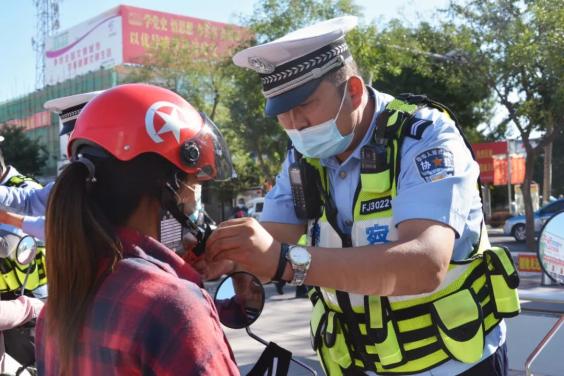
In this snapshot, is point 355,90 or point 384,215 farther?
point 355,90

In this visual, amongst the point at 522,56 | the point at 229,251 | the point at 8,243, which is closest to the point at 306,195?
the point at 229,251

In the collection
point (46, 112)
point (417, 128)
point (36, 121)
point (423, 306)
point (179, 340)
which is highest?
point (46, 112)

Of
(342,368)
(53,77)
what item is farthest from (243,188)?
(342,368)

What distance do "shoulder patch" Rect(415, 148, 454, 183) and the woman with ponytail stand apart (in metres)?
0.60

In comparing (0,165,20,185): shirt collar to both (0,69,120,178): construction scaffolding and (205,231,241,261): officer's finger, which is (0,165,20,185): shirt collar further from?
(0,69,120,178): construction scaffolding

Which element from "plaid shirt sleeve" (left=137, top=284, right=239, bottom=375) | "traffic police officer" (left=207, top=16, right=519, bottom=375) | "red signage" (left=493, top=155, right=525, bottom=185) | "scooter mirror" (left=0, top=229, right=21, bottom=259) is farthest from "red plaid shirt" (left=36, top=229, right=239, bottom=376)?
"red signage" (left=493, top=155, right=525, bottom=185)

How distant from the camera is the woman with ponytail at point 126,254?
1.24 metres

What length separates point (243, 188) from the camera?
1544 inches

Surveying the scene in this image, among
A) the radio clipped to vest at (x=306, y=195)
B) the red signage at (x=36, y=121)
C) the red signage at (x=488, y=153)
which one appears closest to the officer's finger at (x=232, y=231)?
the radio clipped to vest at (x=306, y=195)

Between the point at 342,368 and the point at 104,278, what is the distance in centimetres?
112

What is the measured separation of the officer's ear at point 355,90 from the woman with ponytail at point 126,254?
0.65m

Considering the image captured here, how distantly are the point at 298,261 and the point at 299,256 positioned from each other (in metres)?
0.01

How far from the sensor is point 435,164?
179cm

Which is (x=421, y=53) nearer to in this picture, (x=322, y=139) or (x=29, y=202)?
(x=29, y=202)
